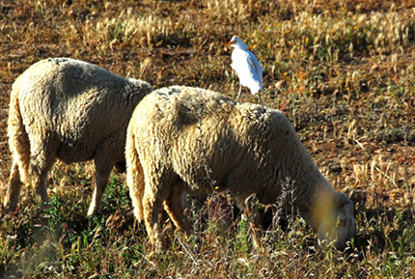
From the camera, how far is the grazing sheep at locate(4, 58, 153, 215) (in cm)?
614

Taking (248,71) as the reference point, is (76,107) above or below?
above

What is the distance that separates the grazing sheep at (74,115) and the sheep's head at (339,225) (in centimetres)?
222

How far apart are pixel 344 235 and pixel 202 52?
5914 millimetres

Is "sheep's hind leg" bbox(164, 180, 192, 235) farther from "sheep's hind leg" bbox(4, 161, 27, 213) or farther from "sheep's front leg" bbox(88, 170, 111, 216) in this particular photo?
"sheep's hind leg" bbox(4, 161, 27, 213)

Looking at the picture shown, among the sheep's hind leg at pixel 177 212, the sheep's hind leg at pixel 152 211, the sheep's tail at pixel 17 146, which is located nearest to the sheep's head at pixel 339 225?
the sheep's hind leg at pixel 177 212

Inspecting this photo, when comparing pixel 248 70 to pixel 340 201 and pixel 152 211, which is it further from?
pixel 152 211

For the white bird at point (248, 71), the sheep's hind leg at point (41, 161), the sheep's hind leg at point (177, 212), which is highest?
the white bird at point (248, 71)

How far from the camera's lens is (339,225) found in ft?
18.0

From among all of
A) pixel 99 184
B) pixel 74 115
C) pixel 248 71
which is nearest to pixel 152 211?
pixel 99 184

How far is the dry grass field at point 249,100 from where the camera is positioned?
4965 millimetres

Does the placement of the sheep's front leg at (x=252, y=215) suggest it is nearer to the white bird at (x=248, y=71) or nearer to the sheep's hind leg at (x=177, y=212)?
the sheep's hind leg at (x=177, y=212)

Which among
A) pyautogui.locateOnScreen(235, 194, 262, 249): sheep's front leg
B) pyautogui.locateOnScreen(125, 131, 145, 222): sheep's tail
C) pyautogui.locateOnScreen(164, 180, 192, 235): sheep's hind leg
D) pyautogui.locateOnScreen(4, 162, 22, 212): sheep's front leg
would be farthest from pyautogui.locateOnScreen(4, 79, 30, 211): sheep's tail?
pyautogui.locateOnScreen(235, 194, 262, 249): sheep's front leg

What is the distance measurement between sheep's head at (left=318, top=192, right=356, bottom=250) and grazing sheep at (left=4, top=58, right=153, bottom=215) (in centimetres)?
222

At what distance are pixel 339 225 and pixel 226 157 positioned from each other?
4.05 ft
